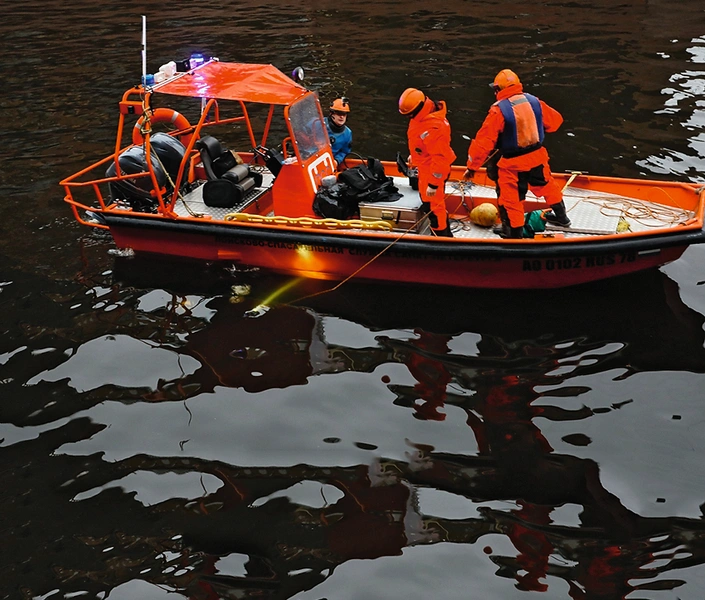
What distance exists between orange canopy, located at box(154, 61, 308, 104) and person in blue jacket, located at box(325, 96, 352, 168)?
669 millimetres

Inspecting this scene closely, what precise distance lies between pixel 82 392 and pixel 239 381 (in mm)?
1440

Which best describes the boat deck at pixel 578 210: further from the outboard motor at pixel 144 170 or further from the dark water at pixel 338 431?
the dark water at pixel 338 431

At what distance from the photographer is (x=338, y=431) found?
632cm

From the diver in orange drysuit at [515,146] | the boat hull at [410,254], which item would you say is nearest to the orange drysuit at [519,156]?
the diver in orange drysuit at [515,146]

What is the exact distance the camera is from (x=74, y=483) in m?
5.96

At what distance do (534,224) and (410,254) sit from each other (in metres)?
1.38

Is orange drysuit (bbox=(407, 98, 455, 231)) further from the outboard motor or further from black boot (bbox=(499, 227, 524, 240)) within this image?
the outboard motor

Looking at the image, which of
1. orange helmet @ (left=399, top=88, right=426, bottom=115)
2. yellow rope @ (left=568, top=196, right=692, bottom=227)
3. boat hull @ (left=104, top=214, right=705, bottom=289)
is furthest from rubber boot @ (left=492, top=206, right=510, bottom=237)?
orange helmet @ (left=399, top=88, right=426, bottom=115)

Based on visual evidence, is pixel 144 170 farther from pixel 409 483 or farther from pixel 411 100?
pixel 409 483

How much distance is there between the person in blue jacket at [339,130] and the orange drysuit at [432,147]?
1.64m

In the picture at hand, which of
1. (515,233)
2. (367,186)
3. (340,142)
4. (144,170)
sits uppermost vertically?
(340,142)

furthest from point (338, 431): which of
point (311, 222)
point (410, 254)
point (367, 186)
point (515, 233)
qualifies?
point (367, 186)

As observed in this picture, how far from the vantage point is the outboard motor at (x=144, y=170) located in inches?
355

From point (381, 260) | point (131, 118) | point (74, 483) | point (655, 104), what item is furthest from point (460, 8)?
point (74, 483)
